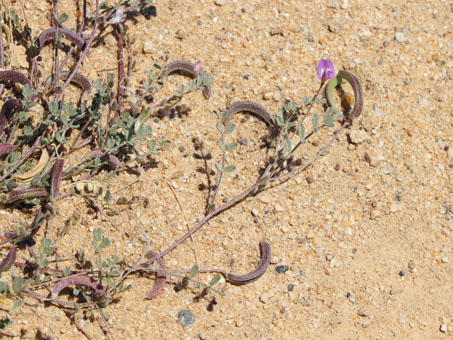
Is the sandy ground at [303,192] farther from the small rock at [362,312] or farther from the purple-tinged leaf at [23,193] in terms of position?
the purple-tinged leaf at [23,193]

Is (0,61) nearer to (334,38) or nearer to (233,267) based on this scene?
(233,267)

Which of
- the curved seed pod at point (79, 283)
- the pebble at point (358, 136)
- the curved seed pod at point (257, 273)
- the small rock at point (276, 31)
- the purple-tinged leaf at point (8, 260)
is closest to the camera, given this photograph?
the purple-tinged leaf at point (8, 260)

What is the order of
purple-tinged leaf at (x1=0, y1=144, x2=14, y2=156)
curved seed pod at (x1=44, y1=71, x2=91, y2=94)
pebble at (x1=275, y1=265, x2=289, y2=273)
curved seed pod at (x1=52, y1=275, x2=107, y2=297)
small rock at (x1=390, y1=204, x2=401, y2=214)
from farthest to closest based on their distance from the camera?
1. small rock at (x1=390, y1=204, x2=401, y2=214)
2. curved seed pod at (x1=44, y1=71, x2=91, y2=94)
3. pebble at (x1=275, y1=265, x2=289, y2=273)
4. purple-tinged leaf at (x1=0, y1=144, x2=14, y2=156)
5. curved seed pod at (x1=52, y1=275, x2=107, y2=297)

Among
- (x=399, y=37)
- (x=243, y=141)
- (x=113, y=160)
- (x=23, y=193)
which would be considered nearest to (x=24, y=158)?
(x=23, y=193)

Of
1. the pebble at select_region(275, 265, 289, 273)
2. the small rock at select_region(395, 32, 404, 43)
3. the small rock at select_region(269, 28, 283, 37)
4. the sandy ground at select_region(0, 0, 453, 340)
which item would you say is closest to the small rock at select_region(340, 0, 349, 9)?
the sandy ground at select_region(0, 0, 453, 340)

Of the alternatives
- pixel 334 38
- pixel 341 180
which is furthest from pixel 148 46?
pixel 341 180

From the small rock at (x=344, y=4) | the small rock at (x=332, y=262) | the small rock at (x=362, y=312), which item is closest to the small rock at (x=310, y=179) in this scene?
the small rock at (x=332, y=262)

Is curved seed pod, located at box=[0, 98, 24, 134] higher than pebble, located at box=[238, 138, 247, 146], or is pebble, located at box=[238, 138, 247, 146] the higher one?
pebble, located at box=[238, 138, 247, 146]

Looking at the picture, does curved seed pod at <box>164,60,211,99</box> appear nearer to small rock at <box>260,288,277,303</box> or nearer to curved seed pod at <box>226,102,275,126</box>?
curved seed pod at <box>226,102,275,126</box>
